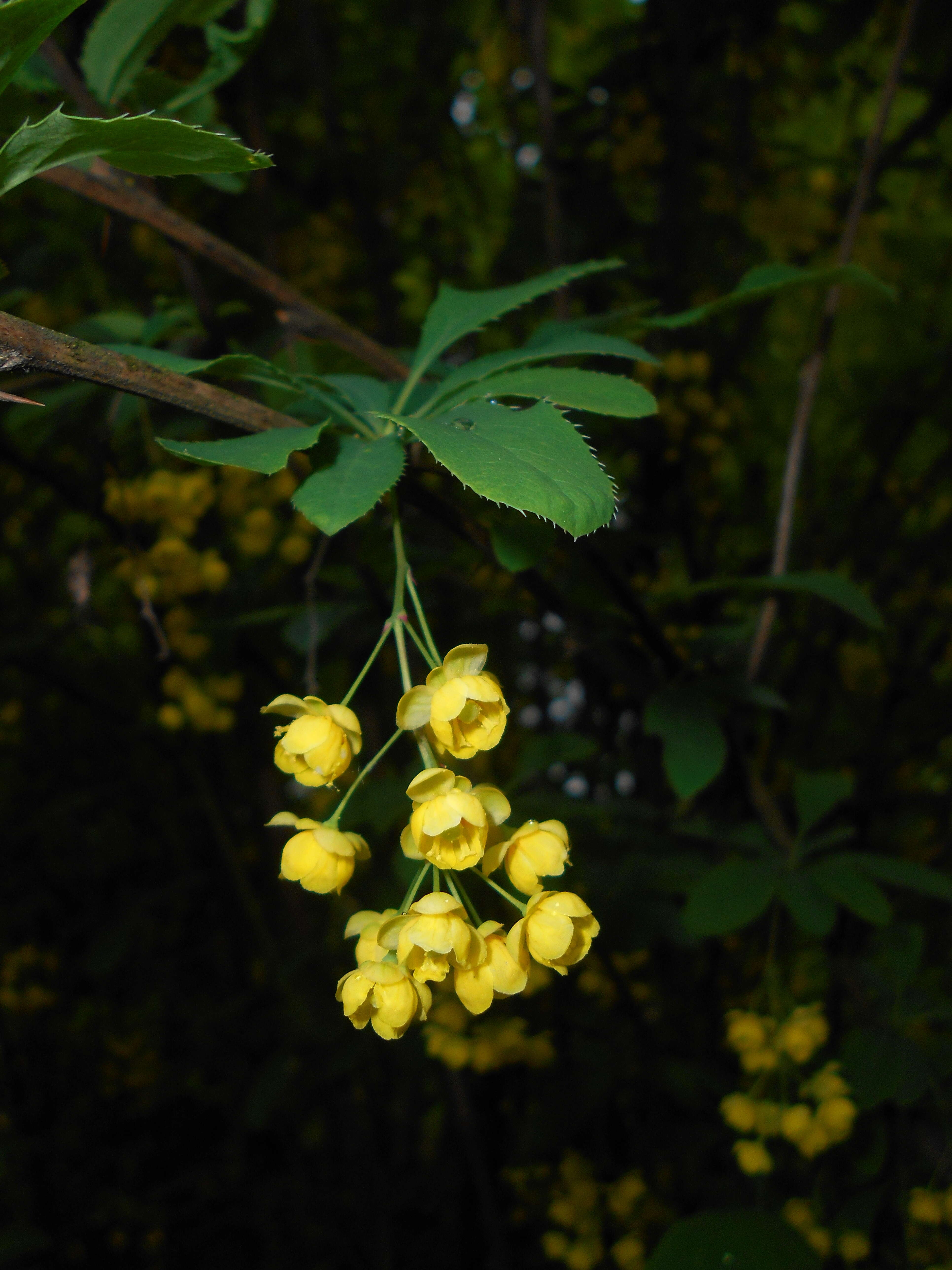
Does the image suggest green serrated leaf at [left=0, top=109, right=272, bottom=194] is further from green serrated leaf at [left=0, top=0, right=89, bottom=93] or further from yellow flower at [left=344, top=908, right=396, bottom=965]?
yellow flower at [left=344, top=908, right=396, bottom=965]

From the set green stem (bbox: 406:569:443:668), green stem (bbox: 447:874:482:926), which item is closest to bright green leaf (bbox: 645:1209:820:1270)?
green stem (bbox: 447:874:482:926)

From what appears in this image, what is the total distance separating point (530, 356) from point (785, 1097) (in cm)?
113

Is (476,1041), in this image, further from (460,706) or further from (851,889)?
(460,706)

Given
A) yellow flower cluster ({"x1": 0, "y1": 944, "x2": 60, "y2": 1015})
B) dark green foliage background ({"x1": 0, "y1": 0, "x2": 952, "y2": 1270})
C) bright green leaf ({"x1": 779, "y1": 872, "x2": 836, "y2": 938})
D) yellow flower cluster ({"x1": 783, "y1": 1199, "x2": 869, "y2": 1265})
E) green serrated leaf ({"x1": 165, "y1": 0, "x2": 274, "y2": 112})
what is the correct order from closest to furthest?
green serrated leaf ({"x1": 165, "y1": 0, "x2": 274, "y2": 112}), bright green leaf ({"x1": 779, "y1": 872, "x2": 836, "y2": 938}), yellow flower cluster ({"x1": 783, "y1": 1199, "x2": 869, "y2": 1265}), dark green foliage background ({"x1": 0, "y1": 0, "x2": 952, "y2": 1270}), yellow flower cluster ({"x1": 0, "y1": 944, "x2": 60, "y2": 1015})

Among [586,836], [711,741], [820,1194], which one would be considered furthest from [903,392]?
[820,1194]

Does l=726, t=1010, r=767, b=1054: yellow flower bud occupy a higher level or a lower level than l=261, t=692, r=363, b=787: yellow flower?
lower

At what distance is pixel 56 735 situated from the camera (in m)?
2.83

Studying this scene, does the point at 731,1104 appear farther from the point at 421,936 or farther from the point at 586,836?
the point at 421,936

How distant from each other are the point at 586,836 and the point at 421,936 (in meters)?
0.99

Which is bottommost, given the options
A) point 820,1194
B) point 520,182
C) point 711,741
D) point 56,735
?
point 820,1194

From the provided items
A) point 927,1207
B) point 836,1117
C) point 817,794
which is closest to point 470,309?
point 817,794

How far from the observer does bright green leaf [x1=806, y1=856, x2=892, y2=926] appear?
1.16 metres

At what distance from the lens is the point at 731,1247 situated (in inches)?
40.3

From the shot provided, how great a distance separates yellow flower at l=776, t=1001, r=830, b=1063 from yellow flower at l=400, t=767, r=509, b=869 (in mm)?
880
